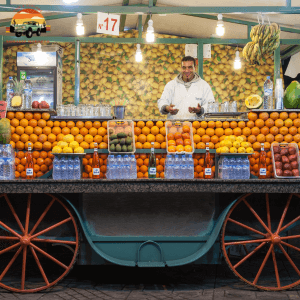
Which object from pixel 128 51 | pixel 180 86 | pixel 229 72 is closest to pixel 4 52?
pixel 128 51

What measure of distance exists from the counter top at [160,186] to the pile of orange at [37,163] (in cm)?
85

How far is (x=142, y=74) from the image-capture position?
Answer: 319 inches

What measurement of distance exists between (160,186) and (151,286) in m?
1.01

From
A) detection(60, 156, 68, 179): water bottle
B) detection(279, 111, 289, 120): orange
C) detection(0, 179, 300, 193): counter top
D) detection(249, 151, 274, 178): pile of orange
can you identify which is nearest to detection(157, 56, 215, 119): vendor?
detection(279, 111, 289, 120): orange

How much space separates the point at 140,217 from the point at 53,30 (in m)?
5.56

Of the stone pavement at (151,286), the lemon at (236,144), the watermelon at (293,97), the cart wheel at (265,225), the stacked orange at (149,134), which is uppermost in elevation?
the watermelon at (293,97)

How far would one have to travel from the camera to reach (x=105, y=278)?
3.86 meters

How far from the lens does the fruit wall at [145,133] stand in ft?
14.0

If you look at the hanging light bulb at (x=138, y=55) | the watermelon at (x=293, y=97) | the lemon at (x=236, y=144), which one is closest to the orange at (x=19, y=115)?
the lemon at (x=236, y=144)

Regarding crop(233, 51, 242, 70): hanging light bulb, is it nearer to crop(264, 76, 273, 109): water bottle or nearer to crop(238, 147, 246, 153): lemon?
crop(264, 76, 273, 109): water bottle

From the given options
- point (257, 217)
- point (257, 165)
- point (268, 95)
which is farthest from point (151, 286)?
point (268, 95)

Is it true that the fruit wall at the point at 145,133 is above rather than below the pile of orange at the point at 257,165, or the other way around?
above

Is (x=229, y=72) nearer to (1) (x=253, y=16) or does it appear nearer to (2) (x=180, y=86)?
(1) (x=253, y=16)

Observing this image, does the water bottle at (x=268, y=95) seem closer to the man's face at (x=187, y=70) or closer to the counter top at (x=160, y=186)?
the counter top at (x=160, y=186)
